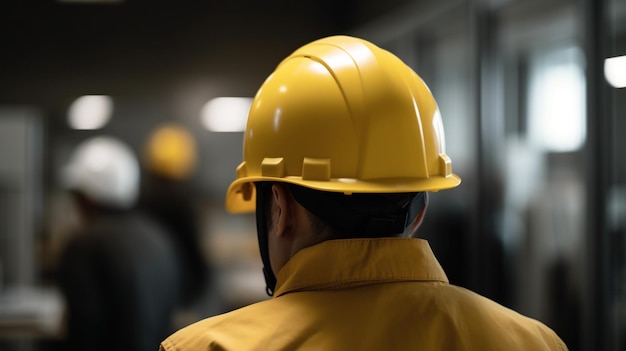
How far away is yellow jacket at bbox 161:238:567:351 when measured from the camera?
3.41 feet

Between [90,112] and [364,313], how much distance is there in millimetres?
4658

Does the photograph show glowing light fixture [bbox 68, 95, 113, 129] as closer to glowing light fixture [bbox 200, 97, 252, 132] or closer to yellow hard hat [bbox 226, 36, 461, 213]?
glowing light fixture [bbox 200, 97, 252, 132]

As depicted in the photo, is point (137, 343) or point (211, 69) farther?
point (211, 69)

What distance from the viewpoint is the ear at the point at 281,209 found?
1.17 m

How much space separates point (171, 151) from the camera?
5531 millimetres

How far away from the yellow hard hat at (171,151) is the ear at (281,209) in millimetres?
4364

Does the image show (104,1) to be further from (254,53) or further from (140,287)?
(140,287)

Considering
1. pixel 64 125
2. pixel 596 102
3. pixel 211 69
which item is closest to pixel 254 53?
pixel 211 69

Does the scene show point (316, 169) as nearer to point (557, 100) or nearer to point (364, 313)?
point (364, 313)

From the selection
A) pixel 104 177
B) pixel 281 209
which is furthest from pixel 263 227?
pixel 104 177

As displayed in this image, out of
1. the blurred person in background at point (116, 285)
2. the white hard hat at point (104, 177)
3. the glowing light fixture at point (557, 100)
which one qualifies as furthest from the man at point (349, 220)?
the white hard hat at point (104, 177)

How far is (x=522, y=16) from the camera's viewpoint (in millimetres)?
3416

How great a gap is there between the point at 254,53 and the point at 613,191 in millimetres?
3616

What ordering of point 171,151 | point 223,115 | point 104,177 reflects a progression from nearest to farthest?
point 104,177 < point 171,151 < point 223,115
